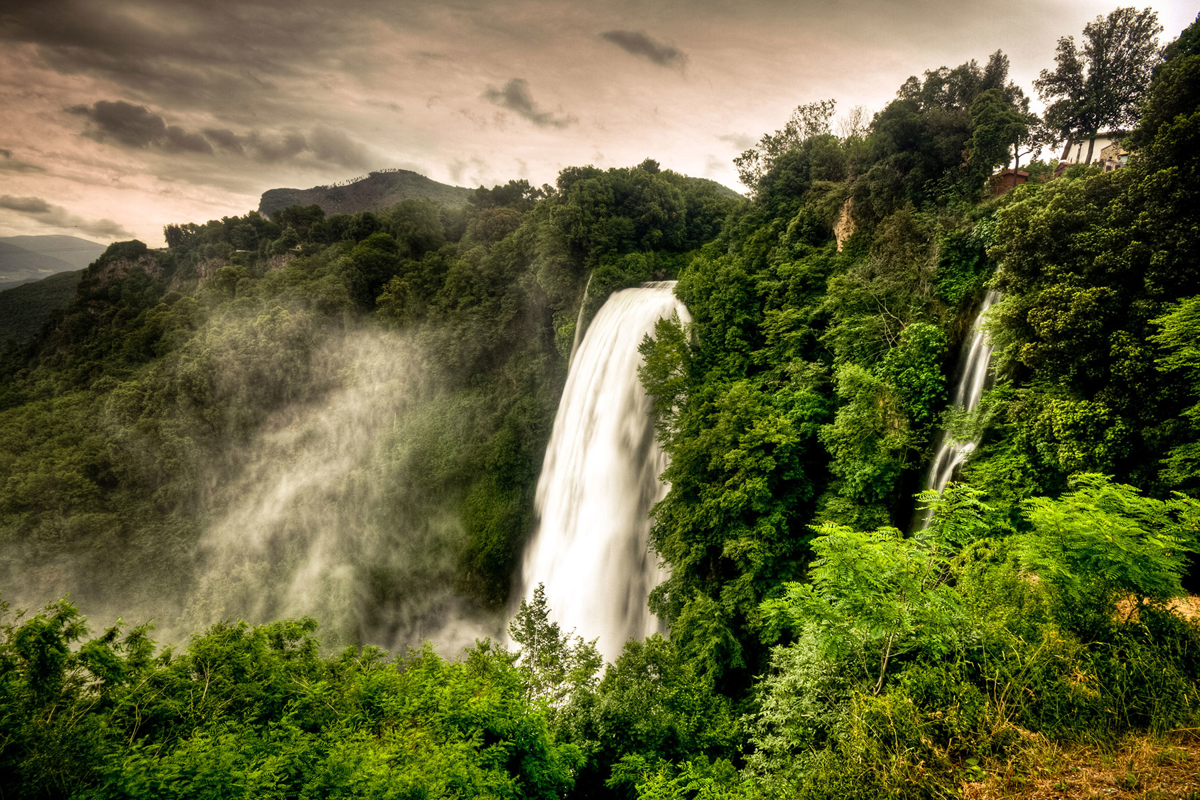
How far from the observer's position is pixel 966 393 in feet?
41.5

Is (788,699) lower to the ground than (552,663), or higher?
higher

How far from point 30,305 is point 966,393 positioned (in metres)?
101

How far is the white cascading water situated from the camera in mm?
22016

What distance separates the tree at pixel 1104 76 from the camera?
55.5 feet

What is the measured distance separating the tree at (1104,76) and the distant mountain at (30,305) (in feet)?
298

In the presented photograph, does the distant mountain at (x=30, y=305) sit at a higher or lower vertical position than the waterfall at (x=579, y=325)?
lower

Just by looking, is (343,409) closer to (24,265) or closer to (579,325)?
(579,325)

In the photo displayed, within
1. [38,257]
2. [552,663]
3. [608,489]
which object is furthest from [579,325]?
[38,257]

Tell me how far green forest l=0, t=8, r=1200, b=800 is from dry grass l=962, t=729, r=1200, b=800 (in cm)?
6

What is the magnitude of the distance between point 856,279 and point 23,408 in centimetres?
6525

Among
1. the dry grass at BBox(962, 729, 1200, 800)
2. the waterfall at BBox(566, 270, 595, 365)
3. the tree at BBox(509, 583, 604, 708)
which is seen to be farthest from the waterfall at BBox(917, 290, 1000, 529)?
the waterfall at BBox(566, 270, 595, 365)

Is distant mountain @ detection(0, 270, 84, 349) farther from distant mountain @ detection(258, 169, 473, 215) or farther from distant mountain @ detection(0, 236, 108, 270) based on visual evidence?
distant mountain @ detection(0, 236, 108, 270)

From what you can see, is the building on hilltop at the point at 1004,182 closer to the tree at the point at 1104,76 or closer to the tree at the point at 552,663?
the tree at the point at 1104,76

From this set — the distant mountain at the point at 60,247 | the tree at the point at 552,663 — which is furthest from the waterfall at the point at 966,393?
the distant mountain at the point at 60,247
